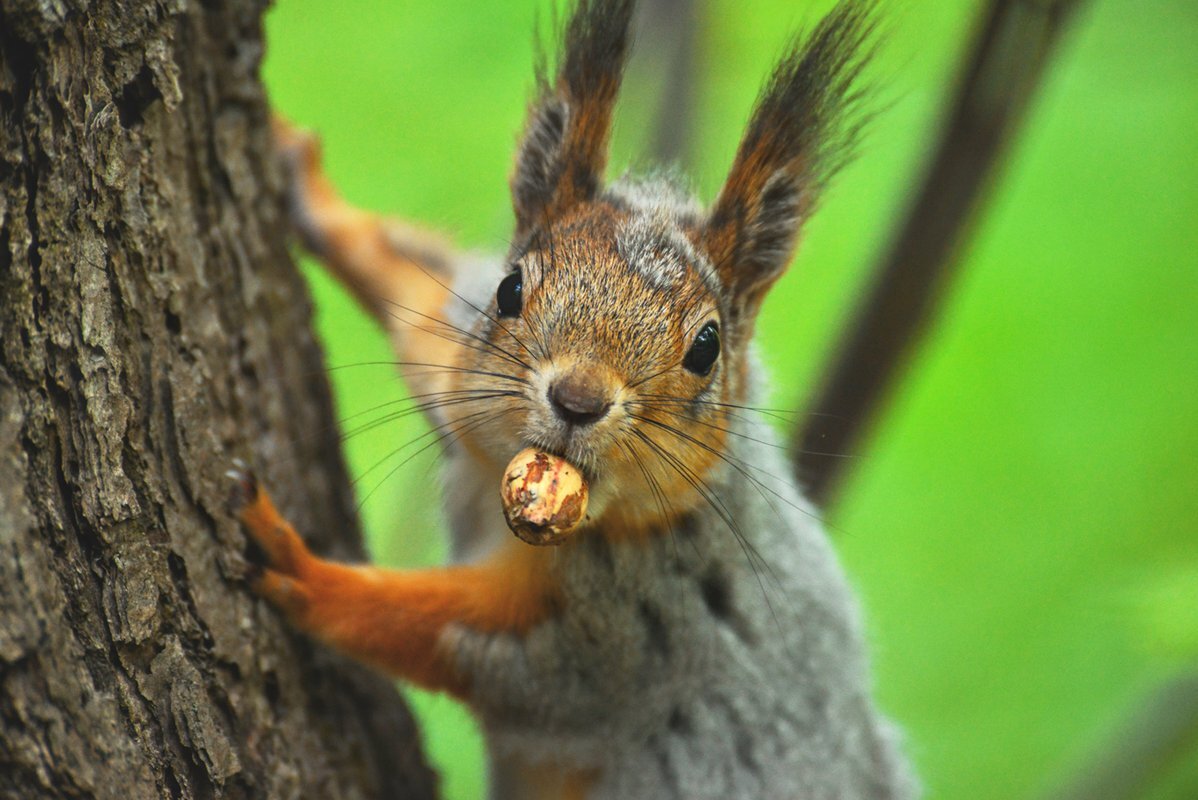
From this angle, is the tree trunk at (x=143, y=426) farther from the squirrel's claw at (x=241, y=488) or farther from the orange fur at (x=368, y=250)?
the orange fur at (x=368, y=250)

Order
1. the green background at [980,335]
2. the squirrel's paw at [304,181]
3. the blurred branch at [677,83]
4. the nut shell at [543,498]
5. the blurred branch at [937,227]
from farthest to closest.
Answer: the green background at [980,335], the blurred branch at [677,83], the squirrel's paw at [304,181], the blurred branch at [937,227], the nut shell at [543,498]

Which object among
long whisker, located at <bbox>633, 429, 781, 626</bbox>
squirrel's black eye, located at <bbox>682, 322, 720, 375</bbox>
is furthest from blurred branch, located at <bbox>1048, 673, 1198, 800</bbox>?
squirrel's black eye, located at <bbox>682, 322, 720, 375</bbox>

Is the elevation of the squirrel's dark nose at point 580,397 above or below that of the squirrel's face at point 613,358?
below

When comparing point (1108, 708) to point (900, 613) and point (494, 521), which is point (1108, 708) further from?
point (494, 521)

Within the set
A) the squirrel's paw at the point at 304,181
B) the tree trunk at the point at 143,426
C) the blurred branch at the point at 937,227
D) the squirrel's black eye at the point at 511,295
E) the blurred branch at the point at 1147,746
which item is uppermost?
the blurred branch at the point at 937,227

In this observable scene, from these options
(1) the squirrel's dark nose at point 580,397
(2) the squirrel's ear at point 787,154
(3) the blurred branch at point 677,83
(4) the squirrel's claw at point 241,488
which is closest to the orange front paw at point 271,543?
(4) the squirrel's claw at point 241,488

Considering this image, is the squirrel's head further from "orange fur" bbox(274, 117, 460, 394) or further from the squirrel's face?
"orange fur" bbox(274, 117, 460, 394)

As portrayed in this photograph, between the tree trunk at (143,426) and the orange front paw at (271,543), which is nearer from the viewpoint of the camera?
the tree trunk at (143,426)

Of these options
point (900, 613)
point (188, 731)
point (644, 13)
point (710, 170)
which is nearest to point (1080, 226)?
point (900, 613)
